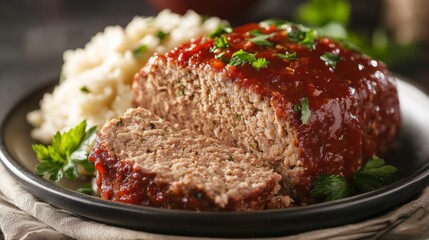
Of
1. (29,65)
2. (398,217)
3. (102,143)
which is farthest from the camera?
(29,65)

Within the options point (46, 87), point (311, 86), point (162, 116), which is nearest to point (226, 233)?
point (311, 86)

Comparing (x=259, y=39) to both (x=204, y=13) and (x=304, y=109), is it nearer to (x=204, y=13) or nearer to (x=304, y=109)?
(x=304, y=109)

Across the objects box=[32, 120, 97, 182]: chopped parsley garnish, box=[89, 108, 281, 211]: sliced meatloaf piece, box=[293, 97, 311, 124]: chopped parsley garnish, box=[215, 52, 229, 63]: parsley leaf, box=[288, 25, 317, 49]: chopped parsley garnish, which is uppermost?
box=[288, 25, 317, 49]: chopped parsley garnish

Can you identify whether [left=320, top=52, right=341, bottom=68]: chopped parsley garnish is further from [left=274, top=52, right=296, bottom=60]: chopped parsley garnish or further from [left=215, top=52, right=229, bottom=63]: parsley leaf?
[left=215, top=52, right=229, bottom=63]: parsley leaf

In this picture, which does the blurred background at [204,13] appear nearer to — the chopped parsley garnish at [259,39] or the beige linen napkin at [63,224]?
the chopped parsley garnish at [259,39]

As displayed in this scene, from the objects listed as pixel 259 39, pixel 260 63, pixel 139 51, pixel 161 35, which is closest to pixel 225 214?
pixel 260 63

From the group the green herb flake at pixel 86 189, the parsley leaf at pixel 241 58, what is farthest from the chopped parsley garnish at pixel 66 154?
the parsley leaf at pixel 241 58

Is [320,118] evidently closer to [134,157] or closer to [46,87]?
[134,157]

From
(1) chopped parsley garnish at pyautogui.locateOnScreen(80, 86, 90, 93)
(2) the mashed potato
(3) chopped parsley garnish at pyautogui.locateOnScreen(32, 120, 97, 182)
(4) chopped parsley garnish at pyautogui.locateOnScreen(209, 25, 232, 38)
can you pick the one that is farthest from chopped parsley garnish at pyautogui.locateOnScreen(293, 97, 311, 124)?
(1) chopped parsley garnish at pyautogui.locateOnScreen(80, 86, 90, 93)
